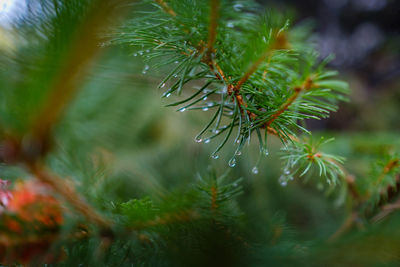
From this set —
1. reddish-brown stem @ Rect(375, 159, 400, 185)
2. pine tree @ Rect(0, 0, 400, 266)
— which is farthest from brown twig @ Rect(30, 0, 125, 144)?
reddish-brown stem @ Rect(375, 159, 400, 185)

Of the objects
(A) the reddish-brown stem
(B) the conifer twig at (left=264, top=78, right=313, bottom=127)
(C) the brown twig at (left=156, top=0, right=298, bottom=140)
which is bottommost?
(A) the reddish-brown stem

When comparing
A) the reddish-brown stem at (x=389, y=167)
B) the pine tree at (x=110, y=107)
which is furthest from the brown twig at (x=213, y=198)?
the reddish-brown stem at (x=389, y=167)

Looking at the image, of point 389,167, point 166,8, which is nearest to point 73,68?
point 166,8

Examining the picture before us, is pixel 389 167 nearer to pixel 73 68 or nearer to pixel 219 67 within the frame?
pixel 219 67

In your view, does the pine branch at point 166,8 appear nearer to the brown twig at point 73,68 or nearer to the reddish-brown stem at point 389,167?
the brown twig at point 73,68

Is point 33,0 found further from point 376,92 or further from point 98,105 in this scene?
point 376,92

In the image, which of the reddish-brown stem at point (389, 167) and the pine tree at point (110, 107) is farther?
the reddish-brown stem at point (389, 167)

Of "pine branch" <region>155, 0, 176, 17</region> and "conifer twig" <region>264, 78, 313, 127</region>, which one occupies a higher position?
"pine branch" <region>155, 0, 176, 17</region>

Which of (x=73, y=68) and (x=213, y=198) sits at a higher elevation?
(x=73, y=68)

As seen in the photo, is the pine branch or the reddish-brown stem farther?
the reddish-brown stem

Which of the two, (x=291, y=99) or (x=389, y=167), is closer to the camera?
(x=291, y=99)

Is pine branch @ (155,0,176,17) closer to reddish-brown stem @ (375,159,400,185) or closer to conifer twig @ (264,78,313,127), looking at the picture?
conifer twig @ (264,78,313,127)
